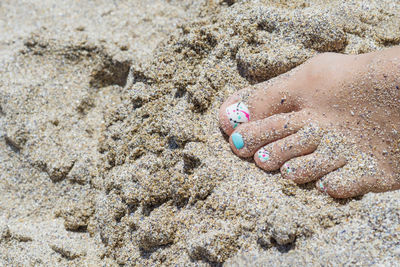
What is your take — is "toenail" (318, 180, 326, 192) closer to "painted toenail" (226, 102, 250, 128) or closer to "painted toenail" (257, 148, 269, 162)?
"painted toenail" (257, 148, 269, 162)

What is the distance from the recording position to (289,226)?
1.09m

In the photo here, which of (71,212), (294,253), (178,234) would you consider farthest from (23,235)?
(294,253)

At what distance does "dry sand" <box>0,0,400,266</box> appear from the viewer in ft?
3.74

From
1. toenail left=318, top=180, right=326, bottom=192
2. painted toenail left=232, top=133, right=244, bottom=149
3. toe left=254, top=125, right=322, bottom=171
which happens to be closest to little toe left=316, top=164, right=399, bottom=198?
toenail left=318, top=180, right=326, bottom=192

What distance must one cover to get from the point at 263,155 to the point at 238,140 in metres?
0.10

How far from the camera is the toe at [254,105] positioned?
4.59 ft

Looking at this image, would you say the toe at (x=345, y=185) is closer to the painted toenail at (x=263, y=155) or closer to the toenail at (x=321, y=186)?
the toenail at (x=321, y=186)

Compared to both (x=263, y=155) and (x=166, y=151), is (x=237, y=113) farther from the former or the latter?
(x=166, y=151)

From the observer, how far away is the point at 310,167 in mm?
1292

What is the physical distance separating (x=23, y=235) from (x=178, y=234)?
0.59 meters

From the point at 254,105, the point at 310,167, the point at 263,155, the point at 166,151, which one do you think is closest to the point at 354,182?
the point at 310,167

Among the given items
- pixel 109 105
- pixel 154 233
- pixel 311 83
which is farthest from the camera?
pixel 109 105

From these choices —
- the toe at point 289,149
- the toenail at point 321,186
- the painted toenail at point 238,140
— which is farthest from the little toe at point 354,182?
the painted toenail at point 238,140

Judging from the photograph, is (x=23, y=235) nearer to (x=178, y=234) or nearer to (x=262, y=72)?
(x=178, y=234)
